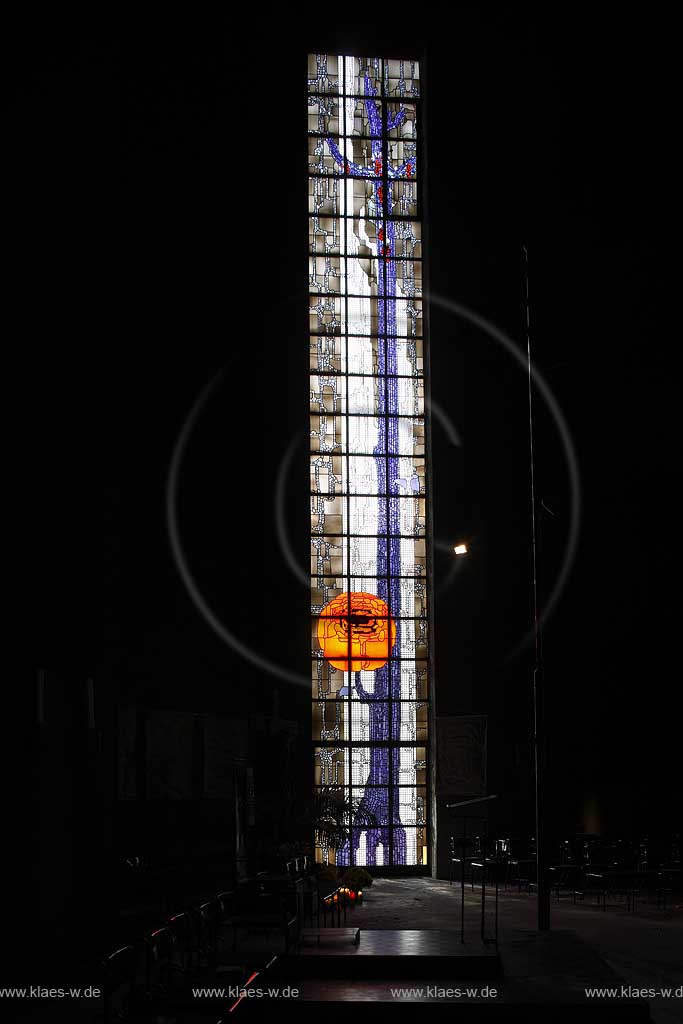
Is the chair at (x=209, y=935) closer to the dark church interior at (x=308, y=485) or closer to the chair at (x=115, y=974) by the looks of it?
the dark church interior at (x=308, y=485)

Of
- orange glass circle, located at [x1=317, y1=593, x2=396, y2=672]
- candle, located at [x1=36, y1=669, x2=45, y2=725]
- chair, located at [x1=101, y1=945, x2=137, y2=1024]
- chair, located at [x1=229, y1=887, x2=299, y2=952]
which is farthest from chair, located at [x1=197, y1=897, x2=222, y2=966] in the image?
orange glass circle, located at [x1=317, y1=593, x2=396, y2=672]

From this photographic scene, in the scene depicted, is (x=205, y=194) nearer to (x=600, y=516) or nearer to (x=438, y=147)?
(x=438, y=147)

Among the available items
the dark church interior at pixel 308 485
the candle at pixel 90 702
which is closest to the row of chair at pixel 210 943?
the dark church interior at pixel 308 485

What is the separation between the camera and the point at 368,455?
57.7ft

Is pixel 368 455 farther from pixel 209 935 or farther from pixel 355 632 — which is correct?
pixel 209 935

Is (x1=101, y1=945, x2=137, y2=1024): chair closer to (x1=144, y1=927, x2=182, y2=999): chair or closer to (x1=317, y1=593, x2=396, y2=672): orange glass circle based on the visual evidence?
(x1=144, y1=927, x2=182, y2=999): chair

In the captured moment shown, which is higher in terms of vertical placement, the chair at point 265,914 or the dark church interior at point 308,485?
the dark church interior at point 308,485

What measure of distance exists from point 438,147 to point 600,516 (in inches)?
237

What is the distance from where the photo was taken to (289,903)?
1021cm

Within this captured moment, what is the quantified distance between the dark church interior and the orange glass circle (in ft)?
1.49

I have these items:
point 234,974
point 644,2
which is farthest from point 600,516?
point 234,974

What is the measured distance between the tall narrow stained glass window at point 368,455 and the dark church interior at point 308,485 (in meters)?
0.36

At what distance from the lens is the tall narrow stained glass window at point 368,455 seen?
16828mm

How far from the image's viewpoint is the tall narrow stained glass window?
1683 cm
